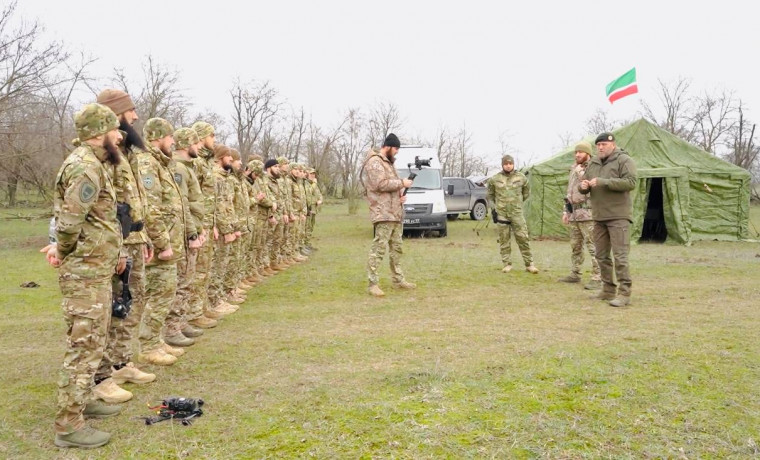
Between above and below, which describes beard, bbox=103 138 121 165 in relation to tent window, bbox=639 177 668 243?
above

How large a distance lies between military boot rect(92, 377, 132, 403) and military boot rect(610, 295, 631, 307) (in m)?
5.26

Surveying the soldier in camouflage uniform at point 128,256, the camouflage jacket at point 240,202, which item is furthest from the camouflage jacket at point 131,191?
the camouflage jacket at point 240,202

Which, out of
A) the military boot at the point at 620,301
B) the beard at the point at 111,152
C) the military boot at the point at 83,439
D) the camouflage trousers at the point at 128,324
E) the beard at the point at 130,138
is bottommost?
the military boot at the point at 83,439

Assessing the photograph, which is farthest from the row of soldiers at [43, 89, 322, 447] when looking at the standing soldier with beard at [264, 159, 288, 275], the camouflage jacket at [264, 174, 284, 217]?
the standing soldier with beard at [264, 159, 288, 275]

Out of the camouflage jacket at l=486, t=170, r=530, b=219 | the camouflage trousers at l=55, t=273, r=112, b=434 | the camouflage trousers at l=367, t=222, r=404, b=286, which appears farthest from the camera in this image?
the camouflage jacket at l=486, t=170, r=530, b=219

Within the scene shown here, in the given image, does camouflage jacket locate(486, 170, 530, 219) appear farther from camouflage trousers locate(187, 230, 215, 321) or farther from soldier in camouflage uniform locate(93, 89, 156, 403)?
soldier in camouflage uniform locate(93, 89, 156, 403)

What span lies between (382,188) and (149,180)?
142 inches

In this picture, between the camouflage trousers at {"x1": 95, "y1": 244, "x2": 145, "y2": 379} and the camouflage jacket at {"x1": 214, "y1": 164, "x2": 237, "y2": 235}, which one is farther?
the camouflage jacket at {"x1": 214, "y1": 164, "x2": 237, "y2": 235}

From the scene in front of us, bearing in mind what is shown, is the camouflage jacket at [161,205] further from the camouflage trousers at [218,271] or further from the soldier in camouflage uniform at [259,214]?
the soldier in camouflage uniform at [259,214]

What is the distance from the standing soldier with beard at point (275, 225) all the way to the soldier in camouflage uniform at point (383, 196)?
7.77ft

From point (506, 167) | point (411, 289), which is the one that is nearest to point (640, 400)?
point (411, 289)

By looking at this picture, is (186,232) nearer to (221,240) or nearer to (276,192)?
(221,240)

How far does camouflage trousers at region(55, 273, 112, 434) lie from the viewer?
3249 millimetres

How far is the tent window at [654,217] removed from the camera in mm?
15047
